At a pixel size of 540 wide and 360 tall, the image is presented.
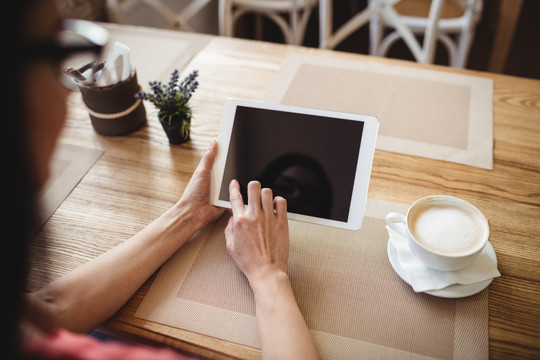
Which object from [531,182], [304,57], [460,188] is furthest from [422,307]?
[304,57]

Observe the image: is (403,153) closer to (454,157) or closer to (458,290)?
(454,157)

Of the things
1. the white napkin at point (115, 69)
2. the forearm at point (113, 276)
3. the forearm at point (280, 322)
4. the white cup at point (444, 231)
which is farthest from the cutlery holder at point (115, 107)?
the white cup at point (444, 231)

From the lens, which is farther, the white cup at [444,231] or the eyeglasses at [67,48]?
the white cup at [444,231]

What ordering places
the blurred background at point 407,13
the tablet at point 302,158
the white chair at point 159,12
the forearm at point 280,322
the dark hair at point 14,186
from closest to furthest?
the dark hair at point 14,186, the forearm at point 280,322, the tablet at point 302,158, the white chair at point 159,12, the blurred background at point 407,13

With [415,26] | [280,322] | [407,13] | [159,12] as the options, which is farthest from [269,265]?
[407,13]

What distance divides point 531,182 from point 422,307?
1.38ft

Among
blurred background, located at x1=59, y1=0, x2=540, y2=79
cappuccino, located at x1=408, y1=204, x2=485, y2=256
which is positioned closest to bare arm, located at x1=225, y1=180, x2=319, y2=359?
cappuccino, located at x1=408, y1=204, x2=485, y2=256

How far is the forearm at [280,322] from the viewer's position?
0.62 meters

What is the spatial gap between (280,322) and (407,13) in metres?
1.96

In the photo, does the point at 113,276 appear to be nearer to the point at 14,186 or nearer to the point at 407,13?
the point at 14,186

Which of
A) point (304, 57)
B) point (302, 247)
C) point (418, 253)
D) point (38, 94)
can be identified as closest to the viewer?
point (38, 94)

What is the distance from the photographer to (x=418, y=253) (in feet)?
2.25

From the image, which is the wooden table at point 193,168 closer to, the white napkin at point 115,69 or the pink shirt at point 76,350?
the white napkin at point 115,69

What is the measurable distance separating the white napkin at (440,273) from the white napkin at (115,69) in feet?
2.36
